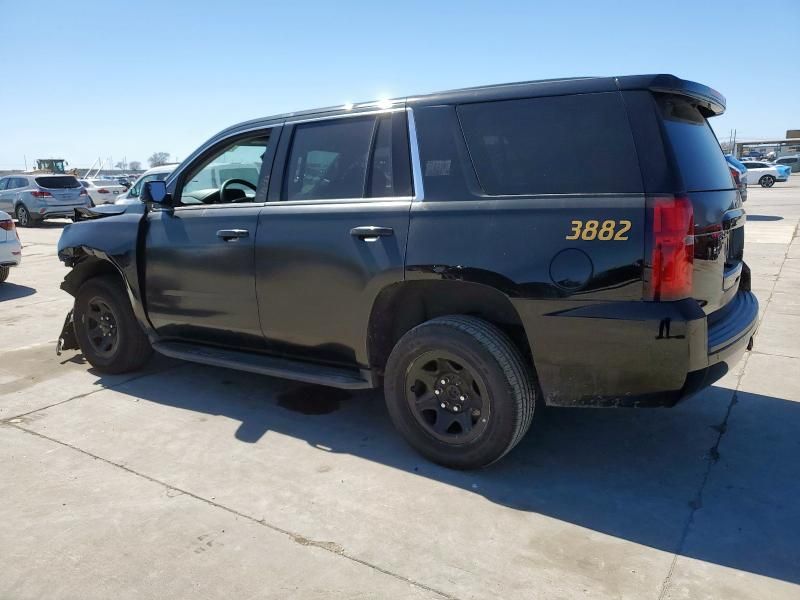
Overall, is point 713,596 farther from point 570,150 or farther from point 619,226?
point 570,150

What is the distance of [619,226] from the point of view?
9.11 ft

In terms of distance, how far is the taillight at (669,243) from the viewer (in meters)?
2.71

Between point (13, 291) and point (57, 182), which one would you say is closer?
point (13, 291)

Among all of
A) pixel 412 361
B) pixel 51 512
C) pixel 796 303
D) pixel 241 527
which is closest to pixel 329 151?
pixel 412 361

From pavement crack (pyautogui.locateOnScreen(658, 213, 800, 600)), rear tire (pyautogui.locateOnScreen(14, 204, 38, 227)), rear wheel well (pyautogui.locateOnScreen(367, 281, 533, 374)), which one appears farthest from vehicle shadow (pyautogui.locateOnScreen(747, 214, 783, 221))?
rear tire (pyautogui.locateOnScreen(14, 204, 38, 227))

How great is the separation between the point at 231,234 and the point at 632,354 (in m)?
2.59

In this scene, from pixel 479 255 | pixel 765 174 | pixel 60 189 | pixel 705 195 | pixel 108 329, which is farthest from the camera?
pixel 765 174

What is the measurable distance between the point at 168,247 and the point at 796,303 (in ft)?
21.9

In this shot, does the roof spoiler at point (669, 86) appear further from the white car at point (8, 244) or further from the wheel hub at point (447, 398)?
the white car at point (8, 244)

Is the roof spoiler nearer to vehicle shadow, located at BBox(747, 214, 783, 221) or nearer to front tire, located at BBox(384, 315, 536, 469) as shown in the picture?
front tire, located at BBox(384, 315, 536, 469)

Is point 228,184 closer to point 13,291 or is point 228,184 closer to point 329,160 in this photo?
point 329,160

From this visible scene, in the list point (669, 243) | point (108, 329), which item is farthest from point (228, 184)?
point (669, 243)

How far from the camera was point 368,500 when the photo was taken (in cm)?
312

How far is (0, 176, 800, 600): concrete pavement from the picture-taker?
8.25 ft
